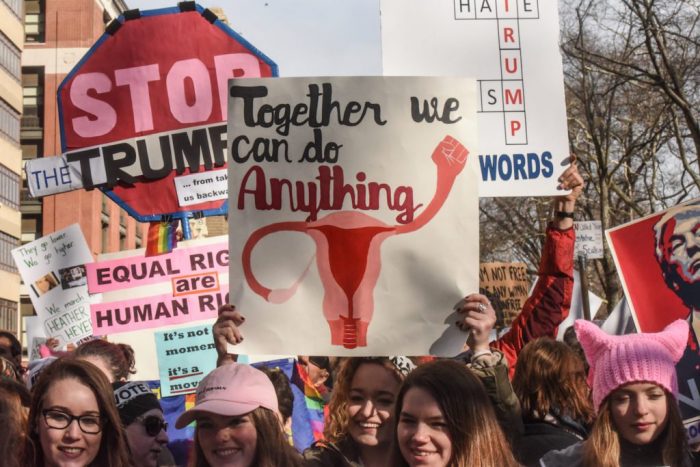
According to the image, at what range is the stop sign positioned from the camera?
6.85 m

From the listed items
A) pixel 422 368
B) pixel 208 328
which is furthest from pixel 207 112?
pixel 422 368

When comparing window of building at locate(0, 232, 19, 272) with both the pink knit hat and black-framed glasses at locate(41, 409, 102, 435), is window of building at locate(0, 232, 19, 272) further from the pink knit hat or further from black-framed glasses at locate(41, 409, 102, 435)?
the pink knit hat

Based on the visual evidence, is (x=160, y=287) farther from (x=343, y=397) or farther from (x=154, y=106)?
(x=343, y=397)

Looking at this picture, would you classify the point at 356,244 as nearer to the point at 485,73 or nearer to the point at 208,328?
the point at 485,73

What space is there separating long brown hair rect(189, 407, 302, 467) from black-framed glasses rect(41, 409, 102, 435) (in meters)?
0.39

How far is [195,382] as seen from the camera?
702cm

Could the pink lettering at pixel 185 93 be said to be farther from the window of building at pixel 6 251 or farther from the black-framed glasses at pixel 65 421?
the window of building at pixel 6 251

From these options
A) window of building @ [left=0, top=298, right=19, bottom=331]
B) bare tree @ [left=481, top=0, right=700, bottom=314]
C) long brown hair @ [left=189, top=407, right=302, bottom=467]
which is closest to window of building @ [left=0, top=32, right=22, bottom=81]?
window of building @ [left=0, top=298, right=19, bottom=331]

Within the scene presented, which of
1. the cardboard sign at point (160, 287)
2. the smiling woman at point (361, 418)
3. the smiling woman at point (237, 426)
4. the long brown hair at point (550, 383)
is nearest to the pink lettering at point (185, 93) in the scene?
the cardboard sign at point (160, 287)

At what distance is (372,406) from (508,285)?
1064 cm

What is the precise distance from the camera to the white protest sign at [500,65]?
5.89 meters

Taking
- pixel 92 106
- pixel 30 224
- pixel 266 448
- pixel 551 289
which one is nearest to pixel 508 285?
pixel 92 106

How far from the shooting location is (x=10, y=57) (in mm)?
43656

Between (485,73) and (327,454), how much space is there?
280 centimetres
